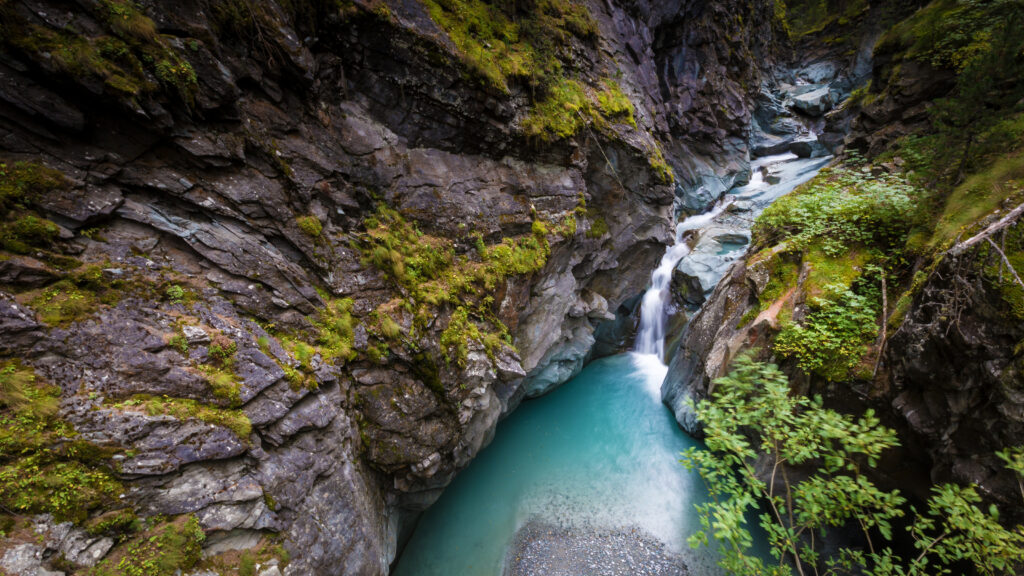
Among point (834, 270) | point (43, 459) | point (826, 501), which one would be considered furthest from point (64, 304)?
point (834, 270)

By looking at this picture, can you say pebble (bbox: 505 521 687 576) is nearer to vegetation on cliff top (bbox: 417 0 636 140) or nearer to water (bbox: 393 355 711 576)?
water (bbox: 393 355 711 576)

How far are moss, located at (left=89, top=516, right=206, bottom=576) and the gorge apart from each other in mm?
21

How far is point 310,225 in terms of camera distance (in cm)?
552

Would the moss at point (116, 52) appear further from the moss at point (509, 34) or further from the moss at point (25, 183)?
the moss at point (509, 34)

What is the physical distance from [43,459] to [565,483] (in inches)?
353

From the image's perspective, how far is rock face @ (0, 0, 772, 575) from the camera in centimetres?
Answer: 353

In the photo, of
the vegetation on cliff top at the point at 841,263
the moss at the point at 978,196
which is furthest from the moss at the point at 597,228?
the moss at the point at 978,196

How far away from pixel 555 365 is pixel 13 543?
1047cm

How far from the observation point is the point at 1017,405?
3.64m

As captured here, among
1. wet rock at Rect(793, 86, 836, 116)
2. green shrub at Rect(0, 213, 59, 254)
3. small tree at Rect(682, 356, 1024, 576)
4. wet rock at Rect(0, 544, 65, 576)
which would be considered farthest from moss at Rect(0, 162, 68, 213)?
wet rock at Rect(793, 86, 836, 116)

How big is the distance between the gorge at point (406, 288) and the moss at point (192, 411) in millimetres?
34

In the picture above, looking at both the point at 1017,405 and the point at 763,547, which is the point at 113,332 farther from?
the point at 763,547

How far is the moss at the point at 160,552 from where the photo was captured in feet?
10.1

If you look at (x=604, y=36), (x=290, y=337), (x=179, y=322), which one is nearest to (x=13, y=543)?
(x=179, y=322)
